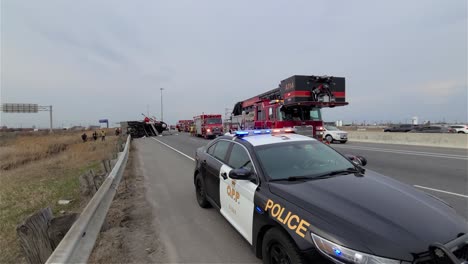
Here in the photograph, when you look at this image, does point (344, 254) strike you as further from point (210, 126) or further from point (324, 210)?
point (210, 126)

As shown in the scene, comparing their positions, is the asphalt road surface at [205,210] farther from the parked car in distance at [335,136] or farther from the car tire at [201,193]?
the parked car in distance at [335,136]

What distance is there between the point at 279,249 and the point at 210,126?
30.4 m

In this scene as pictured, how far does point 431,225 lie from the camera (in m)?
2.56

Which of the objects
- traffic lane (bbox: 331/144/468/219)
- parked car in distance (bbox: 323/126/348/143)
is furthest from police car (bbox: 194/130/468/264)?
parked car in distance (bbox: 323/126/348/143)

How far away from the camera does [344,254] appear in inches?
90.6

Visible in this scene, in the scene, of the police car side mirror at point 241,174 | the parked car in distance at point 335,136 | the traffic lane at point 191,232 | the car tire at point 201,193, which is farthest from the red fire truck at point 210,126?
the police car side mirror at point 241,174

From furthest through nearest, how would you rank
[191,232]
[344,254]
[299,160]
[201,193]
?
1. [201,193]
2. [191,232]
3. [299,160]
4. [344,254]

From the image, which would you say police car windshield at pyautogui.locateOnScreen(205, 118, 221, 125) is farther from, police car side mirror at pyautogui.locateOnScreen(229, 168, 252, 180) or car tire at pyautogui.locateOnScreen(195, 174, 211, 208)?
police car side mirror at pyautogui.locateOnScreen(229, 168, 252, 180)

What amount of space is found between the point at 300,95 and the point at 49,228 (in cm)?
1146

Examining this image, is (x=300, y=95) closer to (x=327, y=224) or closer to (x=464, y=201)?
(x=464, y=201)

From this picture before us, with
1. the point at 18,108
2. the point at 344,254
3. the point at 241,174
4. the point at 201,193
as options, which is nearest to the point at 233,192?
the point at 241,174

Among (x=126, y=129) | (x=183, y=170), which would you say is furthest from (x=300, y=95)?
(x=126, y=129)

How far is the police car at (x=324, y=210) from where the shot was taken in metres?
2.31

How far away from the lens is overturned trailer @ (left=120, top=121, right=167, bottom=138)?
39688 mm
